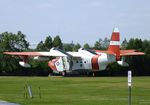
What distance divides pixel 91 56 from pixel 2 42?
37.4m

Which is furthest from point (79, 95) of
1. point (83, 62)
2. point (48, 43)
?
point (48, 43)

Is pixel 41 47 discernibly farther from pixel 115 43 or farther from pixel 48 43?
pixel 115 43

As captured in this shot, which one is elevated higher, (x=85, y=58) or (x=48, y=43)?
(x=48, y=43)

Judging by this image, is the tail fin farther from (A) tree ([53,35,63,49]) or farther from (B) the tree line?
(A) tree ([53,35,63,49])

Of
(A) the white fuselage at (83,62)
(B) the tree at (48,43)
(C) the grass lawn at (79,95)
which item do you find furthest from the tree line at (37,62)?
(C) the grass lawn at (79,95)

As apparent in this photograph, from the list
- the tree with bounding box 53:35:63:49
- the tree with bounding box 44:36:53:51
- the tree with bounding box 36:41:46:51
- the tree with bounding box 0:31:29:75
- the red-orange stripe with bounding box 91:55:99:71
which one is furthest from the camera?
the tree with bounding box 53:35:63:49

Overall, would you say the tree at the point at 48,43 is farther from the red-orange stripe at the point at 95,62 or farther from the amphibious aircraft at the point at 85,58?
the red-orange stripe at the point at 95,62

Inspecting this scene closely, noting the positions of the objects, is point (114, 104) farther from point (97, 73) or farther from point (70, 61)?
point (97, 73)

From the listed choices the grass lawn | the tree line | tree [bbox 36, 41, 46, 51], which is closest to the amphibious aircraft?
the tree line

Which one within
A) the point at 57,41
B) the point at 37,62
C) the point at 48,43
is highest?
the point at 57,41

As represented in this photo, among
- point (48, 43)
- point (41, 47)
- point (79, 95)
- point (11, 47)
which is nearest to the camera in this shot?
point (79, 95)

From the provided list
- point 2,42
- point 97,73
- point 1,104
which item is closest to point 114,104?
point 1,104

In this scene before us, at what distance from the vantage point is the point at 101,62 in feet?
312

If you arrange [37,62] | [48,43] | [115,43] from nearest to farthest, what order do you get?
[115,43] < [37,62] < [48,43]
